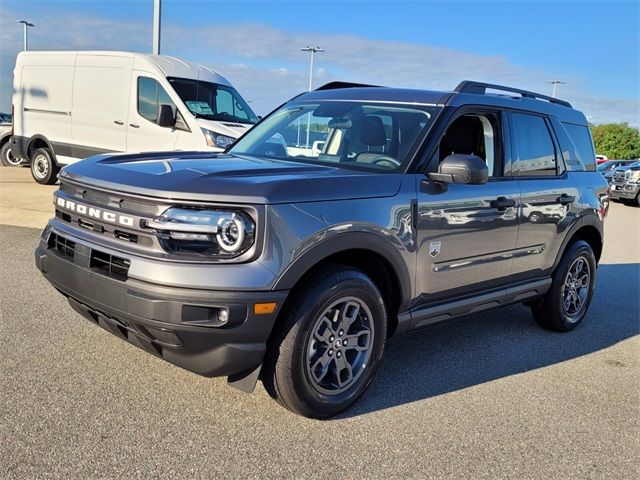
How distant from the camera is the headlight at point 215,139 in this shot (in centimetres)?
1042

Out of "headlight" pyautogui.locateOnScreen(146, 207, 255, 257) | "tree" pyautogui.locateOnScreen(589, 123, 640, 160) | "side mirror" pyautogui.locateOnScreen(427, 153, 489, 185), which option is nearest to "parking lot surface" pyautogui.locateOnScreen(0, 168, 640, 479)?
"headlight" pyautogui.locateOnScreen(146, 207, 255, 257)

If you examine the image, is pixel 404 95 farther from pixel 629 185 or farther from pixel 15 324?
pixel 629 185

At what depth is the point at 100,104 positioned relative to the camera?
11.8m

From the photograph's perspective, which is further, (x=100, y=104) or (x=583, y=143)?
(x=100, y=104)

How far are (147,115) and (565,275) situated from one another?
27.5ft

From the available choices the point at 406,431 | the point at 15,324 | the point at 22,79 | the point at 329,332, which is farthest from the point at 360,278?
the point at 22,79

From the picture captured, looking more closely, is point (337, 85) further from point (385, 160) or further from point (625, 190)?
point (625, 190)

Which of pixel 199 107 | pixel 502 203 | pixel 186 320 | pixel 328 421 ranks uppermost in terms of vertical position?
pixel 199 107

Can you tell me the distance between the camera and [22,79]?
13266 mm

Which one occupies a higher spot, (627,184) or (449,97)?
(449,97)

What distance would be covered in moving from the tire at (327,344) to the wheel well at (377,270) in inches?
2.8

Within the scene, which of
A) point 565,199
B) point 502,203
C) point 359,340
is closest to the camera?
point 359,340

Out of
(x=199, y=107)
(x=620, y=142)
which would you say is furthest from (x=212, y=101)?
(x=620, y=142)

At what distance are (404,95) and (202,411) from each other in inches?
99.6
